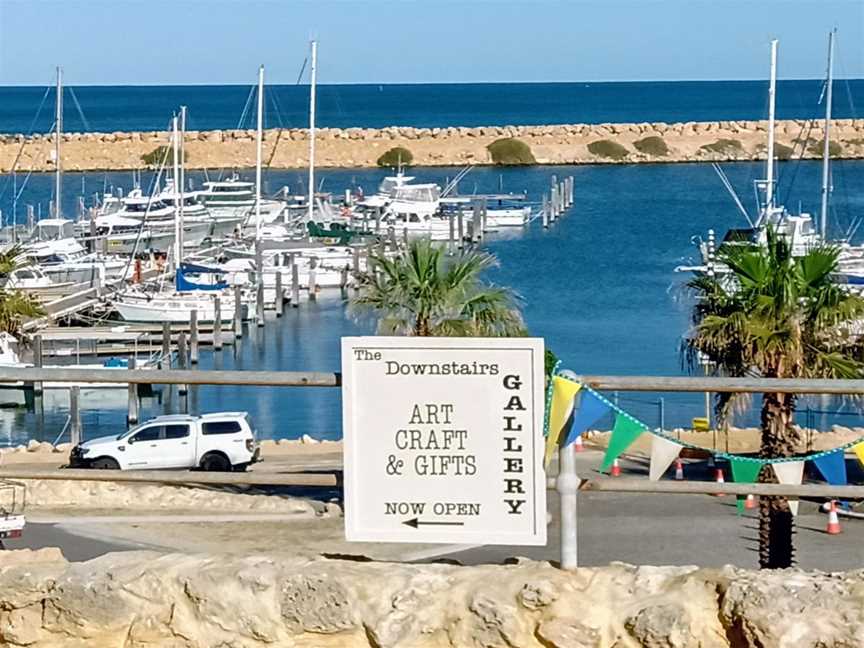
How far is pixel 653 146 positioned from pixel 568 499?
12844cm

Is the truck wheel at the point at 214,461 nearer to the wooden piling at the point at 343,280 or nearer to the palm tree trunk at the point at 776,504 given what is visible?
the palm tree trunk at the point at 776,504

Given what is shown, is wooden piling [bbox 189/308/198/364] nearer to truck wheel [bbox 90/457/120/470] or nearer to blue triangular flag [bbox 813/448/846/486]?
truck wheel [bbox 90/457/120/470]

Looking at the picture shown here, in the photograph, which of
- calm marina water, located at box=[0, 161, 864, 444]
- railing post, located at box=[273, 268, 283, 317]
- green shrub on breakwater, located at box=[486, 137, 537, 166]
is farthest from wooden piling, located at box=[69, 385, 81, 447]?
green shrub on breakwater, located at box=[486, 137, 537, 166]

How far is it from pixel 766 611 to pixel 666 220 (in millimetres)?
83012

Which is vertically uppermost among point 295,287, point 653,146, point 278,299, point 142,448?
point 653,146

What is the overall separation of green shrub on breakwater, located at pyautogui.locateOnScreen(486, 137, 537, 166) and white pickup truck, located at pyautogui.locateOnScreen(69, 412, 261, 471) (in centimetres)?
10278

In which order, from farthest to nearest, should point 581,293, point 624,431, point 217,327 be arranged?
point 581,293
point 217,327
point 624,431

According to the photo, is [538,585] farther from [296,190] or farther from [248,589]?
[296,190]

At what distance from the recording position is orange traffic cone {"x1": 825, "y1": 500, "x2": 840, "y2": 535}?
1700cm

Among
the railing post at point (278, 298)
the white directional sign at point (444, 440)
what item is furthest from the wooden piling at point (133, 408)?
the white directional sign at point (444, 440)

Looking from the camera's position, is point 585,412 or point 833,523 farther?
point 833,523

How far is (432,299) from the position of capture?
23.7 m

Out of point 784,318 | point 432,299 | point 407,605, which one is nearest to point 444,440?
point 407,605

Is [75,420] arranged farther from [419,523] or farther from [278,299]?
[419,523]
